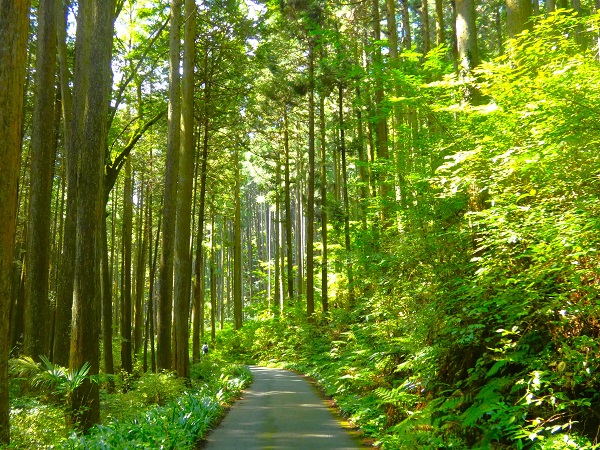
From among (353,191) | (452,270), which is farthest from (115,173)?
(353,191)

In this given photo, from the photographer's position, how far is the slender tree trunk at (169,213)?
43.4ft

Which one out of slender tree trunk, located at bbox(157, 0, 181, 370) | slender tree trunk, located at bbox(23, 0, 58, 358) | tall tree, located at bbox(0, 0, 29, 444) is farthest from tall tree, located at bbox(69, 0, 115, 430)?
slender tree trunk, located at bbox(157, 0, 181, 370)

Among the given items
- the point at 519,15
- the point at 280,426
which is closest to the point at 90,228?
the point at 280,426

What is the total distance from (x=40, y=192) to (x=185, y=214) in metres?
4.13

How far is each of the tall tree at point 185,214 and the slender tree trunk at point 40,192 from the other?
3745 mm

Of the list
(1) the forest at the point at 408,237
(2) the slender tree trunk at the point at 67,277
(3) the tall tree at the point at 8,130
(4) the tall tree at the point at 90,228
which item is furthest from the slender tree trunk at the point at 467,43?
(2) the slender tree trunk at the point at 67,277

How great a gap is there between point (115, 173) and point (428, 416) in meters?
12.5

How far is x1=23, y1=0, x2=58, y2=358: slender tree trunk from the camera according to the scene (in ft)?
35.1

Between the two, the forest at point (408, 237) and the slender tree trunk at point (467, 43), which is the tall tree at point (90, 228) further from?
the slender tree trunk at point (467, 43)

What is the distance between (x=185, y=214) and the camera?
555 inches

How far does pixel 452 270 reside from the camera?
7.82 metres

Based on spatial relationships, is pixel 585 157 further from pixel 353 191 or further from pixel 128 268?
pixel 353 191

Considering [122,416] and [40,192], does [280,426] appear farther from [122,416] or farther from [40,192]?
[40,192]

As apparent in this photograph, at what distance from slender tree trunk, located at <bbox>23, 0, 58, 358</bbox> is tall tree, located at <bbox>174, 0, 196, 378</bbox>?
3745 millimetres
